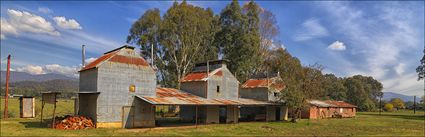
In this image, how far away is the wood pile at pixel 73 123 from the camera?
1014 inches

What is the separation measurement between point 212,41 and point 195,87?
1334cm

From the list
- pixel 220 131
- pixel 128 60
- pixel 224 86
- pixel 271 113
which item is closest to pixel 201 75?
pixel 224 86

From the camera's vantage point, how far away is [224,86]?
126ft

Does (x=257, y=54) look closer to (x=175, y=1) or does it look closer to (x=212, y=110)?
(x=175, y=1)

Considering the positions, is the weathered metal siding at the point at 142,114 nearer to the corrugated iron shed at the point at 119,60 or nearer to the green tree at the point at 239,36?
the corrugated iron shed at the point at 119,60

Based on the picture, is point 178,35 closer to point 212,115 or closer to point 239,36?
point 239,36

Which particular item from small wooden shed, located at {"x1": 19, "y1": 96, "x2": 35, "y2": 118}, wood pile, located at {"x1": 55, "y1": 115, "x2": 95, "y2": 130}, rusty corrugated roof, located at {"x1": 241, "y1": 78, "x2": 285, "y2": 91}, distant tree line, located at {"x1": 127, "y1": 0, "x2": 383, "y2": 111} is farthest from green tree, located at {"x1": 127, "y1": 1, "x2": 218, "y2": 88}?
wood pile, located at {"x1": 55, "y1": 115, "x2": 95, "y2": 130}

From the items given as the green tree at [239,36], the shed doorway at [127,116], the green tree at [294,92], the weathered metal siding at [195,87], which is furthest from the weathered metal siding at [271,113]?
the shed doorway at [127,116]

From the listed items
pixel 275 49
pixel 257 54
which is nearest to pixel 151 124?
pixel 257 54

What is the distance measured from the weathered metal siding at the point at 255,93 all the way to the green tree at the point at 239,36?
A: 15.6 ft

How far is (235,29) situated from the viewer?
49062 millimetres

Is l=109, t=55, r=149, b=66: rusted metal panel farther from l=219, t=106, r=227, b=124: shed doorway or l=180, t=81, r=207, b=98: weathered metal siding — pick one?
l=219, t=106, r=227, b=124: shed doorway

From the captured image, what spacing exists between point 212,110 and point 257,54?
18087mm

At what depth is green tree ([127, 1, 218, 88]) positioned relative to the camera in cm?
4613
